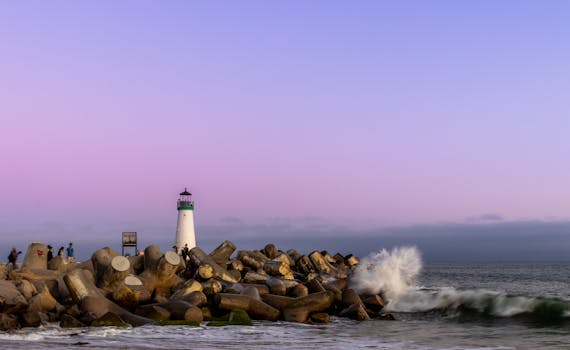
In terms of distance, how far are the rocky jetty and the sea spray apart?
5.21ft

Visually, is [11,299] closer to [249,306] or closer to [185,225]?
[249,306]

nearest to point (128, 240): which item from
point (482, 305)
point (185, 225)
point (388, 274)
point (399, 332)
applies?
point (185, 225)

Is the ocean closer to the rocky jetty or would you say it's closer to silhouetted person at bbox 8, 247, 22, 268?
the rocky jetty

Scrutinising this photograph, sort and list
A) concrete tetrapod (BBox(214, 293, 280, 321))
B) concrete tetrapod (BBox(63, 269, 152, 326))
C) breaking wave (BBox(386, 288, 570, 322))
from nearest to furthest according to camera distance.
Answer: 1. concrete tetrapod (BBox(63, 269, 152, 326))
2. concrete tetrapod (BBox(214, 293, 280, 321))
3. breaking wave (BBox(386, 288, 570, 322))

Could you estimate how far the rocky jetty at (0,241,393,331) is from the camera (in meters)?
15.6

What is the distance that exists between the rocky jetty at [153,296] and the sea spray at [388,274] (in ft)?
5.21

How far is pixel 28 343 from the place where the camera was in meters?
12.6

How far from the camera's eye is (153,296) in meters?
18.2

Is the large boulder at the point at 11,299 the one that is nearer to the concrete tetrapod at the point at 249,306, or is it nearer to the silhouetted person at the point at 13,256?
the concrete tetrapod at the point at 249,306

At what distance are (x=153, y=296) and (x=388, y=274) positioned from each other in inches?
445

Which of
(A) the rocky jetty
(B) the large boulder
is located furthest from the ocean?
(B) the large boulder

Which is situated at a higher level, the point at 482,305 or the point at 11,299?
the point at 11,299

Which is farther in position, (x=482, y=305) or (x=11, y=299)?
(x=482, y=305)

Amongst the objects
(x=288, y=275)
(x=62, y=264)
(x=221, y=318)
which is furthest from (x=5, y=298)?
(x=288, y=275)
